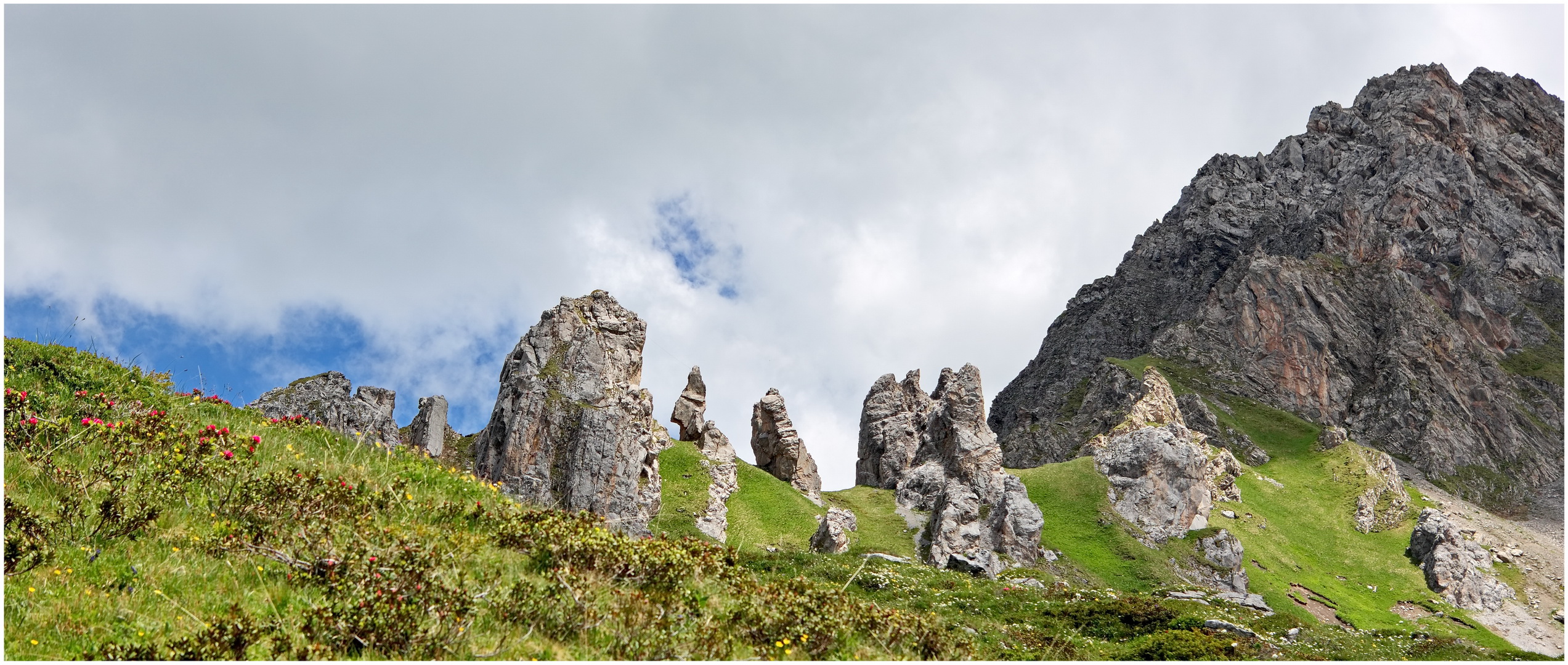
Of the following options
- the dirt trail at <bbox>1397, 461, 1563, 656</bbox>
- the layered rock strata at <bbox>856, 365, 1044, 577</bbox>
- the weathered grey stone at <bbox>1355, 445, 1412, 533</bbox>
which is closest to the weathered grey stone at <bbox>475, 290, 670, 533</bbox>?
the layered rock strata at <bbox>856, 365, 1044, 577</bbox>

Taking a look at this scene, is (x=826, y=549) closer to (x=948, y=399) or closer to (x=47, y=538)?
(x=948, y=399)

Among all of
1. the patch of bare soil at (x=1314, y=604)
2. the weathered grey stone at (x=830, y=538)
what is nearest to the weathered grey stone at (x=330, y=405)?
the weathered grey stone at (x=830, y=538)

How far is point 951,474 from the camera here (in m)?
88.4

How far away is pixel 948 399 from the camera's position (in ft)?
317

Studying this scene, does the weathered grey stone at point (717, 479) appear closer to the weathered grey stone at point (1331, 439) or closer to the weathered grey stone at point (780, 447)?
the weathered grey stone at point (780, 447)

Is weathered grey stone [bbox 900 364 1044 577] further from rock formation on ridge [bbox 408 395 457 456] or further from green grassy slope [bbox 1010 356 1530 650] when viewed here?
rock formation on ridge [bbox 408 395 457 456]

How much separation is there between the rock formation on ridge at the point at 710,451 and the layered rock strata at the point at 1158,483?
39.1 metres

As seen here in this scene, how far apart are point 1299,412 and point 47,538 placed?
180 m

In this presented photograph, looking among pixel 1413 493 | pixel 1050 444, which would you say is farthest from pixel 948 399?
pixel 1413 493

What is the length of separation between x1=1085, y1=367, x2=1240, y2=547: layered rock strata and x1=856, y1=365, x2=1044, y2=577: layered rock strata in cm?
1153

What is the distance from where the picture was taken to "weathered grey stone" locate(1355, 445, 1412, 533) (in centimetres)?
10031

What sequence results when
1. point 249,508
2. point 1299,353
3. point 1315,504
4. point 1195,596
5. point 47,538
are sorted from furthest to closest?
point 1299,353 < point 1315,504 < point 1195,596 < point 249,508 < point 47,538

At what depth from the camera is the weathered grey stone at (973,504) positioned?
65.2 m

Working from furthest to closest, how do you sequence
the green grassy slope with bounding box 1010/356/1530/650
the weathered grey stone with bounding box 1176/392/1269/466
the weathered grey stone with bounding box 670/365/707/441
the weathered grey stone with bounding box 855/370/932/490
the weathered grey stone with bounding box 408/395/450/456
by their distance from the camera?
1. the weathered grey stone with bounding box 1176/392/1269/466
2. the weathered grey stone with bounding box 855/370/932/490
3. the weathered grey stone with bounding box 670/365/707/441
4. the weathered grey stone with bounding box 408/395/450/456
5. the green grassy slope with bounding box 1010/356/1530/650
